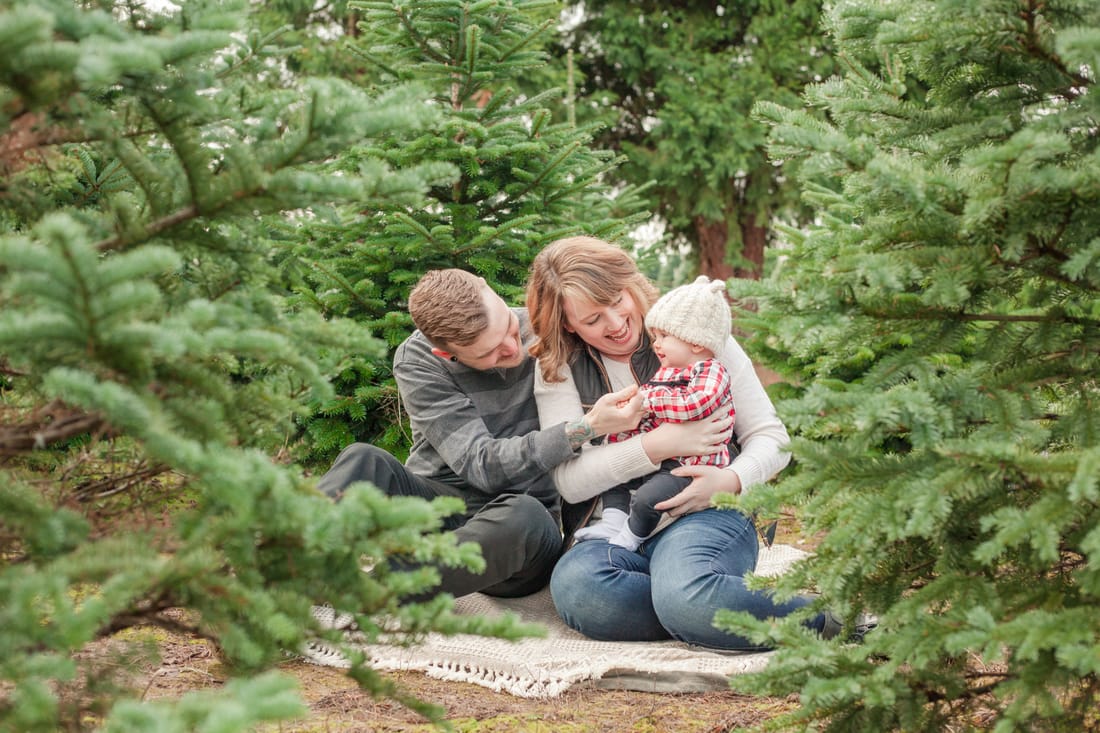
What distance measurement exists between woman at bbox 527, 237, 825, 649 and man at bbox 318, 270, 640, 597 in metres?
0.12

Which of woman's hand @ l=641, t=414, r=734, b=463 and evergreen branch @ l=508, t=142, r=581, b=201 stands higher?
evergreen branch @ l=508, t=142, r=581, b=201

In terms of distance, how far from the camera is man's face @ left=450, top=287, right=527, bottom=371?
10.5 feet

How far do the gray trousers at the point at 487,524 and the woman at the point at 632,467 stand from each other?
0.13m

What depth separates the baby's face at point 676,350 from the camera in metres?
3.11

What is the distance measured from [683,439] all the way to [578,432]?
0.34 metres

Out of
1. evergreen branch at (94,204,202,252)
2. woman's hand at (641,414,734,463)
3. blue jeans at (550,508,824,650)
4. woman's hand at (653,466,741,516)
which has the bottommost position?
blue jeans at (550,508,824,650)

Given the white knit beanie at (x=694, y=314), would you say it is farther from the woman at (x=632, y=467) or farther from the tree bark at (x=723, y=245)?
the tree bark at (x=723, y=245)

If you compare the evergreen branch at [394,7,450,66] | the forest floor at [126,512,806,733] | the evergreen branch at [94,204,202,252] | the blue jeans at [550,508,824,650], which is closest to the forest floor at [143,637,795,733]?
the forest floor at [126,512,806,733]

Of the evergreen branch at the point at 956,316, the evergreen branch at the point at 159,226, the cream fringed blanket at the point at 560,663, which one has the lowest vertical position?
the cream fringed blanket at the point at 560,663

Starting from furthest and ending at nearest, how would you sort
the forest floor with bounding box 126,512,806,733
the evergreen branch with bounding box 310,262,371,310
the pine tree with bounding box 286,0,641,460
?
1. the pine tree with bounding box 286,0,641,460
2. the evergreen branch with bounding box 310,262,371,310
3. the forest floor with bounding box 126,512,806,733

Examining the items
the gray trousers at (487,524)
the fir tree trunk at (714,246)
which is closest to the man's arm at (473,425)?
the gray trousers at (487,524)

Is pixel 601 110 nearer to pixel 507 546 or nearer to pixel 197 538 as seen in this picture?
pixel 507 546

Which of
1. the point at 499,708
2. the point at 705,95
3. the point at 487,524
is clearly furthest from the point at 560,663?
the point at 705,95

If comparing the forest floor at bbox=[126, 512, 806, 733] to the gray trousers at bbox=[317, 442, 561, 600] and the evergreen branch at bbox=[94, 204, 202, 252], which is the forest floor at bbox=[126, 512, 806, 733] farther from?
the evergreen branch at bbox=[94, 204, 202, 252]
